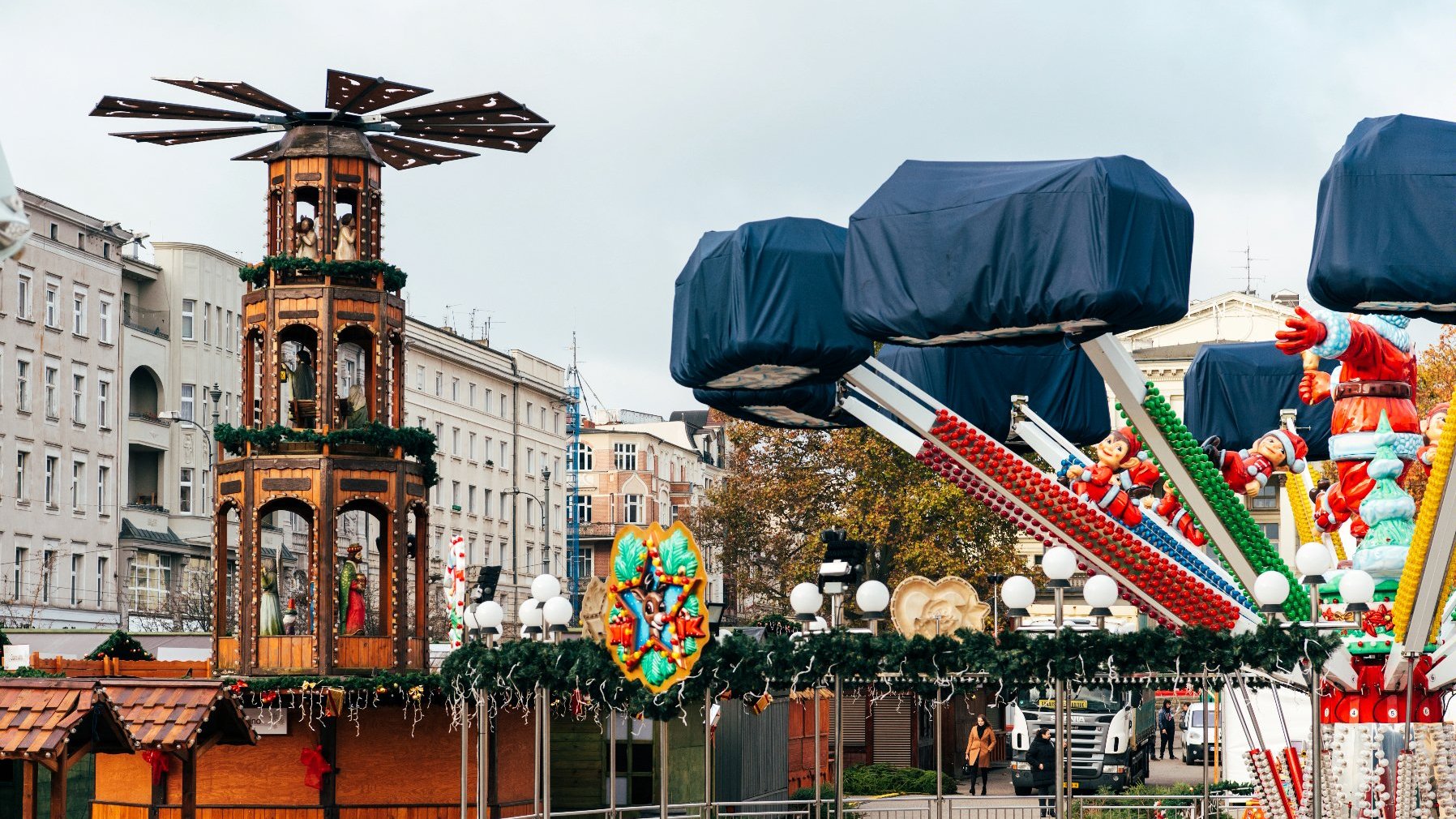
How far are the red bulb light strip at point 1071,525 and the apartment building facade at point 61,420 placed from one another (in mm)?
36107

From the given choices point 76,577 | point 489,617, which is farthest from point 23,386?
point 489,617

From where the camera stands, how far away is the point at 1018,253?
22.5 meters

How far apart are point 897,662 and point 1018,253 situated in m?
4.55

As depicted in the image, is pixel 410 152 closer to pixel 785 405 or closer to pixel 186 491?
pixel 785 405

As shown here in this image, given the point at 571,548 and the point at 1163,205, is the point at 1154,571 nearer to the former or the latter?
the point at 1163,205

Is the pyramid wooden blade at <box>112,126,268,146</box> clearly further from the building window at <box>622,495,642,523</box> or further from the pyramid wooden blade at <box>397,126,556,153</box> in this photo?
the building window at <box>622,495,642,523</box>

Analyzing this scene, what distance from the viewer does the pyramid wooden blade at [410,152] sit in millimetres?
32406

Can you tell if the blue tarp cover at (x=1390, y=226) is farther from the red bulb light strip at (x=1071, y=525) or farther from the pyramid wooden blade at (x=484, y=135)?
the pyramid wooden blade at (x=484, y=135)

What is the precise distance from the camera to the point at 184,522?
66.6 m

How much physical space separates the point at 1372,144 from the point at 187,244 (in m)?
52.5

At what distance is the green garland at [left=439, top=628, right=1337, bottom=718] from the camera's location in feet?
68.1

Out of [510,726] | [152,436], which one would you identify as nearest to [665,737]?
[510,726]

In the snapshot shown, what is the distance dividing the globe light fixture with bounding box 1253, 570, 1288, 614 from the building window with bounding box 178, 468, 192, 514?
170 ft

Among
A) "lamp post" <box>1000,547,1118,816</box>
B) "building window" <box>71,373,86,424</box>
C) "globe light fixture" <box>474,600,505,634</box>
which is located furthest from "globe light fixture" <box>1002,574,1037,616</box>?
"building window" <box>71,373,86,424</box>
